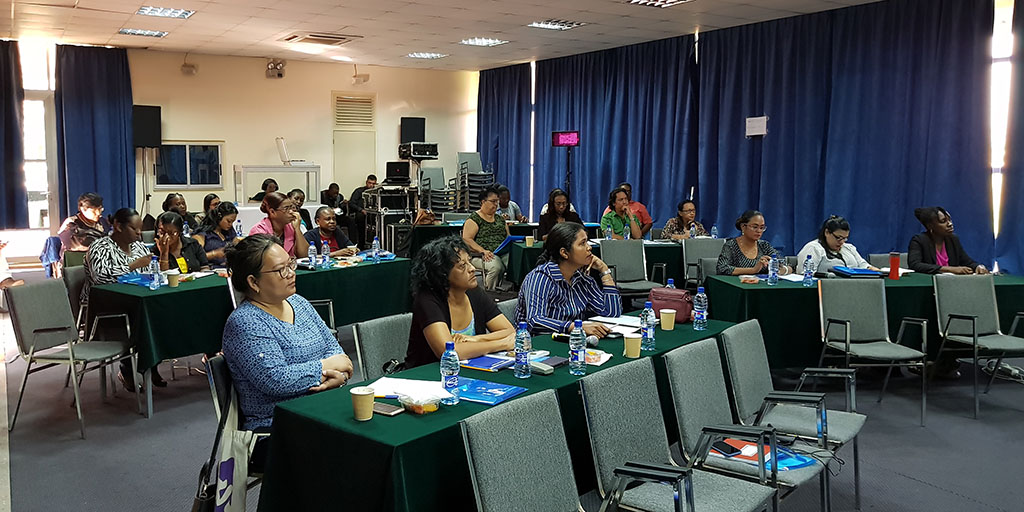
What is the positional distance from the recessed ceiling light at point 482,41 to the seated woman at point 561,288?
745 centimetres

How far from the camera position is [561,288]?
453 cm

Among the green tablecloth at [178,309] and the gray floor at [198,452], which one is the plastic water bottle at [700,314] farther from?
the green tablecloth at [178,309]

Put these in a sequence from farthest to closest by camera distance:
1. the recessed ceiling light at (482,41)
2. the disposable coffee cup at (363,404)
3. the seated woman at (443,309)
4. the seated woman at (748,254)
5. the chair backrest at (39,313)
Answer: the recessed ceiling light at (482,41), the seated woman at (748,254), the chair backrest at (39,313), the seated woman at (443,309), the disposable coffee cup at (363,404)

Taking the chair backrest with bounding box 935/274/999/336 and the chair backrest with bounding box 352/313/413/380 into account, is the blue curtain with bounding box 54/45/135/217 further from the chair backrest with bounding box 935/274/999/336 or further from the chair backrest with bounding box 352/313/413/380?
the chair backrest with bounding box 935/274/999/336

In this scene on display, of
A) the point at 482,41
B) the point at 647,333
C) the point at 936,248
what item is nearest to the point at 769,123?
the point at 936,248

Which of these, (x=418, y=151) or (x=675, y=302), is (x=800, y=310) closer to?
(x=675, y=302)

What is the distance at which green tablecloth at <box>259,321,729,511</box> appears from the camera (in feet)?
8.11

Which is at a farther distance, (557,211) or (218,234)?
(557,211)

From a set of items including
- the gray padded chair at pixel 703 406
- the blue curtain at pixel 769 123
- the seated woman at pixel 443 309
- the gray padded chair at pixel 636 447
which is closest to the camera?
the gray padded chair at pixel 636 447

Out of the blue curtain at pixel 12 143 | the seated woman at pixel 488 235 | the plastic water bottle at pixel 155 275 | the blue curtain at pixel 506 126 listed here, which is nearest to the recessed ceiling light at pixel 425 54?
the blue curtain at pixel 506 126

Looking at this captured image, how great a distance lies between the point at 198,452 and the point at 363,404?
238 cm

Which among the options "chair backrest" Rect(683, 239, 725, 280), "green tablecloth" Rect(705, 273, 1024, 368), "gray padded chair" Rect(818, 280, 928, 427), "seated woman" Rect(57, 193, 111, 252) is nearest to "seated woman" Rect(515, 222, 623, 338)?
"green tablecloth" Rect(705, 273, 1024, 368)

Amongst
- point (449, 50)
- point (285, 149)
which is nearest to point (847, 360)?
point (449, 50)

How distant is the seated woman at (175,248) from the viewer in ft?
20.1
